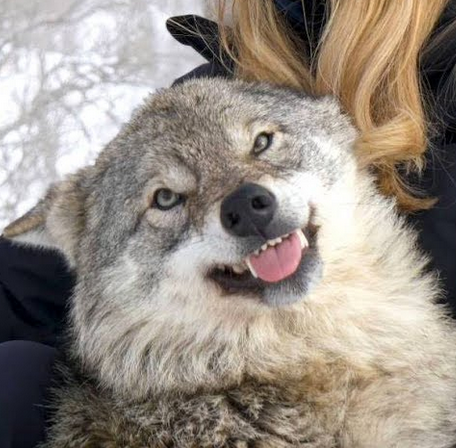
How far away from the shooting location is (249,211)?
238 cm

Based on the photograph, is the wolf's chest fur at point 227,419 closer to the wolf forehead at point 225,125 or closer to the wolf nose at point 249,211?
the wolf nose at point 249,211

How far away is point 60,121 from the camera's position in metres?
6.61

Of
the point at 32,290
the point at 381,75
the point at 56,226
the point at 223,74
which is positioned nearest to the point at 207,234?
the point at 56,226

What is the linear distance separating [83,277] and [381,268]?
108 centimetres

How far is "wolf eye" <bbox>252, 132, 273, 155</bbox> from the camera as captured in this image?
277 centimetres

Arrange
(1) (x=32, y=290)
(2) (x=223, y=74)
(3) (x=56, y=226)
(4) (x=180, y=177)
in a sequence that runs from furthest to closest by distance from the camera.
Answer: (2) (x=223, y=74)
(1) (x=32, y=290)
(3) (x=56, y=226)
(4) (x=180, y=177)

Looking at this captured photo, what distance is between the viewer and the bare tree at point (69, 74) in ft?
21.3

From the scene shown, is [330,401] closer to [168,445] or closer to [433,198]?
[168,445]

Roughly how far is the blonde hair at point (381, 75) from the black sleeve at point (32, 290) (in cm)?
124

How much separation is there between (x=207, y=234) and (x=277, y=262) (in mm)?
239

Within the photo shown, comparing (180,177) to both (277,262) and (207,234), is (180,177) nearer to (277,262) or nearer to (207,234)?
(207,234)

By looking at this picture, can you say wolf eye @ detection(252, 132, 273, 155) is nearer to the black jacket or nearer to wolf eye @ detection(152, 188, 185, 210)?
wolf eye @ detection(152, 188, 185, 210)

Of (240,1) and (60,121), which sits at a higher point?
(240,1)

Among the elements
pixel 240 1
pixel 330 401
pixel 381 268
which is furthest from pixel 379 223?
pixel 240 1
